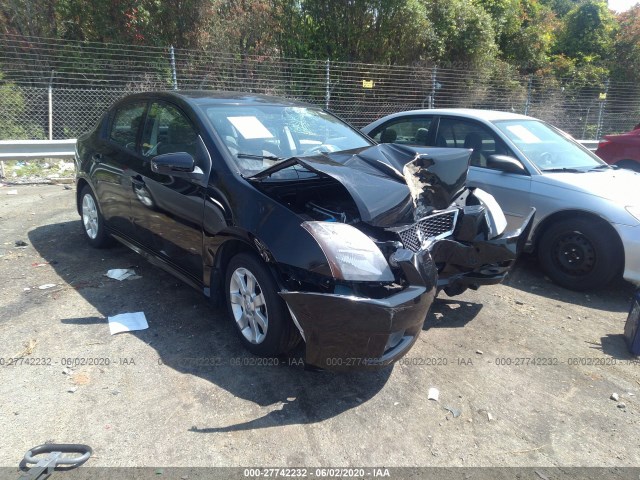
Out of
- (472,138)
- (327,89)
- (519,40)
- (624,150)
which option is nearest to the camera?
(472,138)

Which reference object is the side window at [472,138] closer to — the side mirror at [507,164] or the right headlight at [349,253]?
the side mirror at [507,164]

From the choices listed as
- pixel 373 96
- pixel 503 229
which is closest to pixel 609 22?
pixel 373 96

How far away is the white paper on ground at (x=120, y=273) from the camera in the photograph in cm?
450

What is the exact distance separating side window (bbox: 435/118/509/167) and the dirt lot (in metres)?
1.81

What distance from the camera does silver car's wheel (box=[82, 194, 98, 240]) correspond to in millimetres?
5155

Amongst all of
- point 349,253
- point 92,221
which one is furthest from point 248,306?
point 92,221

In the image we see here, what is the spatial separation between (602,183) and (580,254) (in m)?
0.75

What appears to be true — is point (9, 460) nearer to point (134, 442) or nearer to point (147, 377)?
point (134, 442)

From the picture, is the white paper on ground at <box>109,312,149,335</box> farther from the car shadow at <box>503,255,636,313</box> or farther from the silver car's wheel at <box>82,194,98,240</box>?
the car shadow at <box>503,255,636,313</box>

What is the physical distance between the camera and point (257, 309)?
9.91 ft

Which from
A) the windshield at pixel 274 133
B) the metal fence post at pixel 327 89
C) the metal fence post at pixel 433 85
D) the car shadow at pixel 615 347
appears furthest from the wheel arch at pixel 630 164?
the windshield at pixel 274 133

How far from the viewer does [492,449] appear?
2496 millimetres

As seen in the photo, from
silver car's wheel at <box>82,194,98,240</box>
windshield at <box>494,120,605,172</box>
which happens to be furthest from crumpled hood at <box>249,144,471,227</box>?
silver car's wheel at <box>82,194,98,240</box>

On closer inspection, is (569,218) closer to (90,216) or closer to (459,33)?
(90,216)
